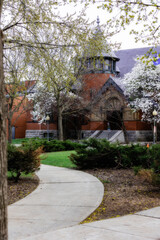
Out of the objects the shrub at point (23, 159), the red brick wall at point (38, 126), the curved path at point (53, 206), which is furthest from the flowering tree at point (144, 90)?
the shrub at point (23, 159)

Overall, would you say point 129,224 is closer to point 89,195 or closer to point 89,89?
point 89,195

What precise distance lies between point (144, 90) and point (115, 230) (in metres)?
30.6

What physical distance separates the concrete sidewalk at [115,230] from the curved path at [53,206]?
0.96ft

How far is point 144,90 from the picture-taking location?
112ft

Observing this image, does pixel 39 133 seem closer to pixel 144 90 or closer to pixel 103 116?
pixel 103 116

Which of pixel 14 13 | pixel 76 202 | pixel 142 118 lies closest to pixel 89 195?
pixel 76 202

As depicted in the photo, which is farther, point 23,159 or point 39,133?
point 39,133

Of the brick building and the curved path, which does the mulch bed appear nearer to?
the curved path

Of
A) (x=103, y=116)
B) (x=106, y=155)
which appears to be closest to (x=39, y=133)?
(x=103, y=116)

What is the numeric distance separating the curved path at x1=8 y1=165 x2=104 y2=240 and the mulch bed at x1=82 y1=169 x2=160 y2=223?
8.3 inches

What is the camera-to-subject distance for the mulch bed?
20.2ft

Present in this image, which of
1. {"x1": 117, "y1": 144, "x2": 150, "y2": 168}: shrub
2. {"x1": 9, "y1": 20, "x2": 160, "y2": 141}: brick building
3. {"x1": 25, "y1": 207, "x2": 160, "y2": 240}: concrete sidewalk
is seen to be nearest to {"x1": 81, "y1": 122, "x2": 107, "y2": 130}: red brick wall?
{"x1": 9, "y1": 20, "x2": 160, "y2": 141}: brick building

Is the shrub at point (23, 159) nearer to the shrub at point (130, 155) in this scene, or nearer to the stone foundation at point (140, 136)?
the shrub at point (130, 155)

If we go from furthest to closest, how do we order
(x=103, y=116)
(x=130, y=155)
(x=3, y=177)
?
(x=103, y=116) → (x=130, y=155) → (x=3, y=177)
